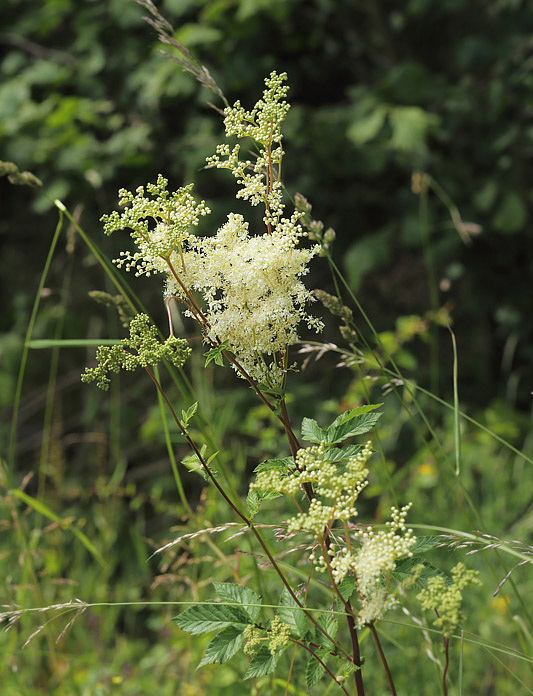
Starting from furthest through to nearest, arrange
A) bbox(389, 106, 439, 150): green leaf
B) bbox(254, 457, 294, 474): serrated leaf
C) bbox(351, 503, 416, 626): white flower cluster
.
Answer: bbox(389, 106, 439, 150): green leaf → bbox(254, 457, 294, 474): serrated leaf → bbox(351, 503, 416, 626): white flower cluster

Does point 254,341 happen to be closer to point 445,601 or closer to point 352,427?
point 352,427

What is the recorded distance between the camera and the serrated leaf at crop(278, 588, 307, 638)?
→ 2.04ft

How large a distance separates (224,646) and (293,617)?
80 millimetres

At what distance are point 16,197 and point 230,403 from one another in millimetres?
1364

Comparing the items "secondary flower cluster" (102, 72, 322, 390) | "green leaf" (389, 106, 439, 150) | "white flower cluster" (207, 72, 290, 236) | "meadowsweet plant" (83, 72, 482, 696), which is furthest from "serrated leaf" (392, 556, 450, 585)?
"green leaf" (389, 106, 439, 150)

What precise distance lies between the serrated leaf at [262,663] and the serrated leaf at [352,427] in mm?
203

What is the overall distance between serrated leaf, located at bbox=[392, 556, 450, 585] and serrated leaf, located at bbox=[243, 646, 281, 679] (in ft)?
0.45

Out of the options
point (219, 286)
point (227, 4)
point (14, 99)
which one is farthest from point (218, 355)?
point (14, 99)

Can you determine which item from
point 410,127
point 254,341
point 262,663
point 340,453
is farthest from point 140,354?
point 410,127

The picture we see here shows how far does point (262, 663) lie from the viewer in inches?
23.2

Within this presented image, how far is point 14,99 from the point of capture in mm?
2342

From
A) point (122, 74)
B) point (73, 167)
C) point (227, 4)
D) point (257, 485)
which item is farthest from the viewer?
point (122, 74)

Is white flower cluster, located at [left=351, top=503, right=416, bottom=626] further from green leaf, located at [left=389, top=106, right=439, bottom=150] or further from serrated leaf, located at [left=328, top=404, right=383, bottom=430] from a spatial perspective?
green leaf, located at [left=389, top=106, right=439, bottom=150]

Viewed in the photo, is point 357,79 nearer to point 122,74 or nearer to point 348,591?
point 122,74
